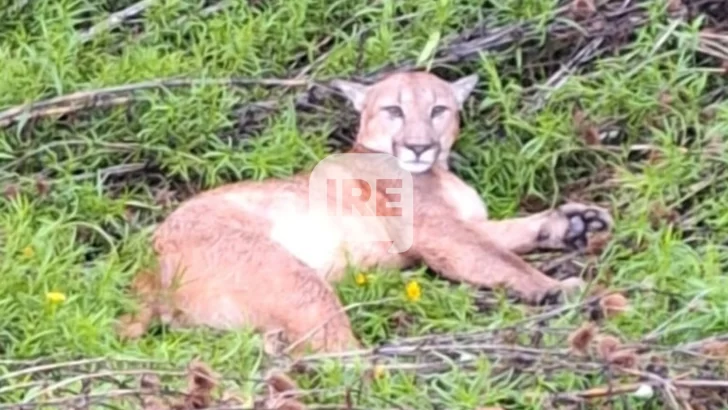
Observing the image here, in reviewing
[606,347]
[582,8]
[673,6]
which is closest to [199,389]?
[606,347]

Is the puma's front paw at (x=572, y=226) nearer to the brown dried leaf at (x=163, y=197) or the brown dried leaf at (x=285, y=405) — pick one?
the brown dried leaf at (x=163, y=197)

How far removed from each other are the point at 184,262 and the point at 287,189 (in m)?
0.57

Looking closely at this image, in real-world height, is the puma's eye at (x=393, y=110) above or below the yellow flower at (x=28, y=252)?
above

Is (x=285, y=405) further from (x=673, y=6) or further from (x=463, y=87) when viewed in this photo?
(x=673, y=6)

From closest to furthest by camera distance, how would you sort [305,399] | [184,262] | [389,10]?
1. [305,399]
2. [184,262]
3. [389,10]

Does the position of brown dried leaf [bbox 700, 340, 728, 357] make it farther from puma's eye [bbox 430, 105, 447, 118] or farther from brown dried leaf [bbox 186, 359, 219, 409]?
puma's eye [bbox 430, 105, 447, 118]

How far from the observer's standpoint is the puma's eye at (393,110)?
7188 mm

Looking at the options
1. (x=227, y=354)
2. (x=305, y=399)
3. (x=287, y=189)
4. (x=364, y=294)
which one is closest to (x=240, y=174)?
(x=287, y=189)

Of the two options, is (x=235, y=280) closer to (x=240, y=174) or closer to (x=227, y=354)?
(x=227, y=354)

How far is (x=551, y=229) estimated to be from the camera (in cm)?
704

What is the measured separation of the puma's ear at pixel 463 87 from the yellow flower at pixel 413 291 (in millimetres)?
986

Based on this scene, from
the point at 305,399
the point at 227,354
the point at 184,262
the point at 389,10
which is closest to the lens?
the point at 305,399

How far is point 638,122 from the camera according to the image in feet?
24.9

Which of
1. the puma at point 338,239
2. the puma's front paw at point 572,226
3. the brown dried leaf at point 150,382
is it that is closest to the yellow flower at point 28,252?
the puma at point 338,239
